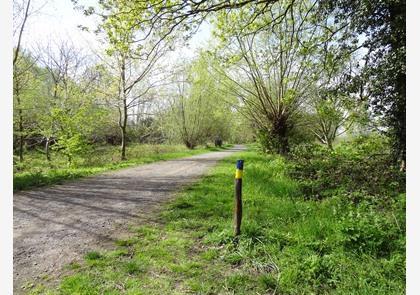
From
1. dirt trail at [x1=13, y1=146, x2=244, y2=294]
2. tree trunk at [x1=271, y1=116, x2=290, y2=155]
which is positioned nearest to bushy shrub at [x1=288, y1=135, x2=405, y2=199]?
dirt trail at [x1=13, y1=146, x2=244, y2=294]

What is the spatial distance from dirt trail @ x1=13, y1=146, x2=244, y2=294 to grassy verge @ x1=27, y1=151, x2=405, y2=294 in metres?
0.40

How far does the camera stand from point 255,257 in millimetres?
3486

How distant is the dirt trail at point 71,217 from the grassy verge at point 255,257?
1.31ft

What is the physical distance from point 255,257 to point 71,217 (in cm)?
351

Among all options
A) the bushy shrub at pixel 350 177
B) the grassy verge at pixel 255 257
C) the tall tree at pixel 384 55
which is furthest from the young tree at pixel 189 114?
the grassy verge at pixel 255 257

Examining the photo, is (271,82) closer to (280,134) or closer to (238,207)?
(280,134)

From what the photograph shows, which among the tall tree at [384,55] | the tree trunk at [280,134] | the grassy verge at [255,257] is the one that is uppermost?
the tall tree at [384,55]

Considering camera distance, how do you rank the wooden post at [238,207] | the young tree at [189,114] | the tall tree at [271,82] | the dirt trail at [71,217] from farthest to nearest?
the young tree at [189,114] → the tall tree at [271,82] → the wooden post at [238,207] → the dirt trail at [71,217]

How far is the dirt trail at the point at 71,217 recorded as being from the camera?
3.42m

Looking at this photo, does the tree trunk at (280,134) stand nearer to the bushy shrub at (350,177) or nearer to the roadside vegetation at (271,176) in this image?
the roadside vegetation at (271,176)

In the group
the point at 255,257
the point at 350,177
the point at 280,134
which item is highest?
the point at 280,134

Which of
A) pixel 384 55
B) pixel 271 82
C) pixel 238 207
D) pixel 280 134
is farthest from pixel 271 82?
pixel 238 207

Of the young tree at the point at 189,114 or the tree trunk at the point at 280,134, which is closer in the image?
the tree trunk at the point at 280,134

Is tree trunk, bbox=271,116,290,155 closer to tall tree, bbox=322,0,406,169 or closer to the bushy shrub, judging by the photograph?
the bushy shrub
